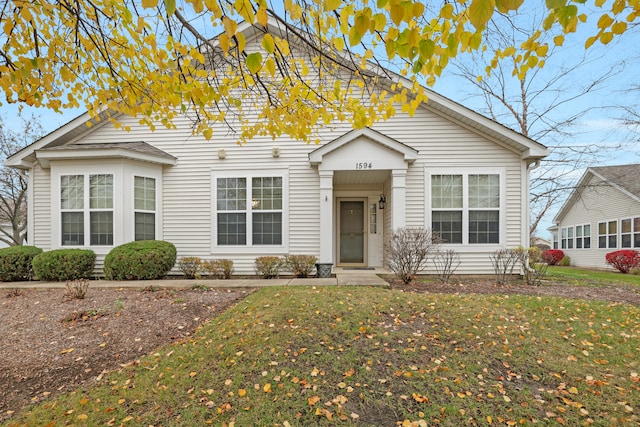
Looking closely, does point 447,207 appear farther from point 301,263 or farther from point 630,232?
point 630,232

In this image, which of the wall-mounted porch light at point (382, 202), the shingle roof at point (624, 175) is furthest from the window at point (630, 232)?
the wall-mounted porch light at point (382, 202)

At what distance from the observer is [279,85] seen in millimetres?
4293

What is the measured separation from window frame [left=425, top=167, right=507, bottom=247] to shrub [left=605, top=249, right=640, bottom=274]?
10000 millimetres

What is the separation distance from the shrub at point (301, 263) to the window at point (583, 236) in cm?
1882

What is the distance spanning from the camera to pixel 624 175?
16.5 meters

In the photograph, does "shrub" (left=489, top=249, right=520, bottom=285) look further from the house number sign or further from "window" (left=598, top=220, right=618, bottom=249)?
"window" (left=598, top=220, right=618, bottom=249)

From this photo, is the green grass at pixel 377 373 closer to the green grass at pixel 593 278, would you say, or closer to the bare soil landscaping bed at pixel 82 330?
the bare soil landscaping bed at pixel 82 330

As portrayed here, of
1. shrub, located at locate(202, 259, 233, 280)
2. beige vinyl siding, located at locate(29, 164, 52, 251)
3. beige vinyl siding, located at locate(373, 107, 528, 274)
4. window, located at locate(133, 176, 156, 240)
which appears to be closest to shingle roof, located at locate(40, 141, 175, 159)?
window, located at locate(133, 176, 156, 240)

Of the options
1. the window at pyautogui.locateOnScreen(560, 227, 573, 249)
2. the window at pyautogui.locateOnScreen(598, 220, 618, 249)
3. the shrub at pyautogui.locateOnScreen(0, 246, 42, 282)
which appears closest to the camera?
the shrub at pyautogui.locateOnScreen(0, 246, 42, 282)

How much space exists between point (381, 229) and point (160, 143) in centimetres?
677

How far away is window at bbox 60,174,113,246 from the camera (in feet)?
26.7

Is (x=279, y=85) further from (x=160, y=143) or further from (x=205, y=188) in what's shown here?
(x=160, y=143)

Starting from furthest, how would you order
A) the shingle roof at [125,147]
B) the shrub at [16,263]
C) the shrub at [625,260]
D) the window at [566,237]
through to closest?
the window at [566,237] → the shrub at [625,260] → the shingle roof at [125,147] → the shrub at [16,263]

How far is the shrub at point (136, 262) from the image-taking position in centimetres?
728
